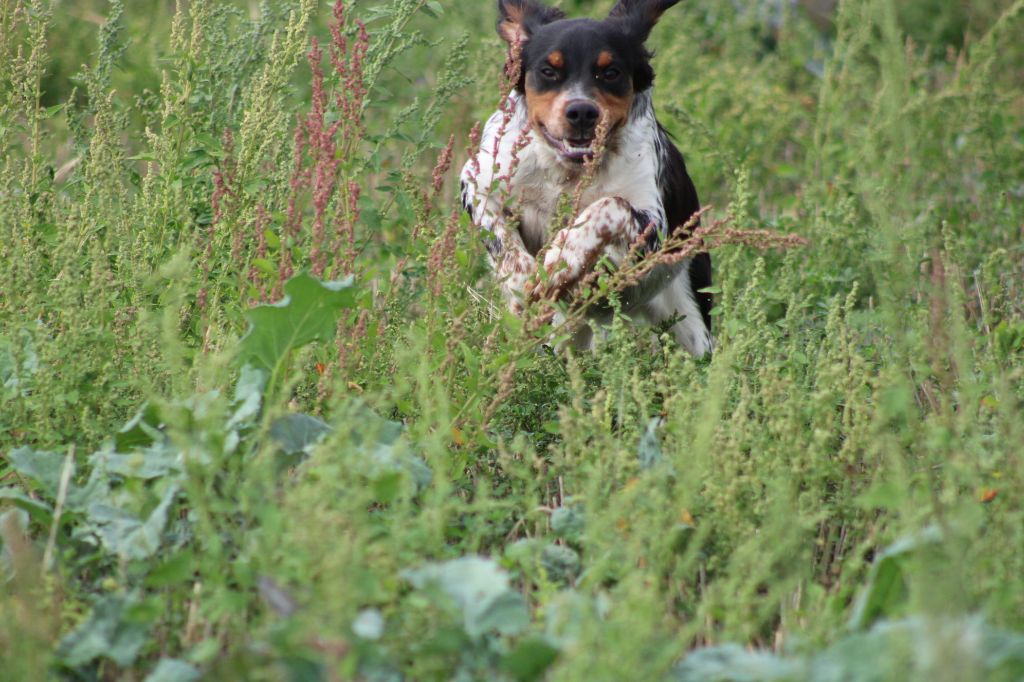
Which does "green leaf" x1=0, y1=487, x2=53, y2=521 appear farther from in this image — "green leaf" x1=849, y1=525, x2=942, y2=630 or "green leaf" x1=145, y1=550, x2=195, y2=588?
"green leaf" x1=849, y1=525, x2=942, y2=630

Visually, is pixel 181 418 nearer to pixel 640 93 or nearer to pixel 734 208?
Answer: pixel 734 208

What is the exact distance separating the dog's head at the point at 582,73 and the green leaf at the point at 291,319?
5.54ft

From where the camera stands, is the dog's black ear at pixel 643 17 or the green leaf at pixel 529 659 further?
the dog's black ear at pixel 643 17

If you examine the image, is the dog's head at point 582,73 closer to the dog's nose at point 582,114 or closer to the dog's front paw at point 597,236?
the dog's nose at point 582,114

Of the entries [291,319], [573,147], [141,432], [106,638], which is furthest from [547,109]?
[106,638]

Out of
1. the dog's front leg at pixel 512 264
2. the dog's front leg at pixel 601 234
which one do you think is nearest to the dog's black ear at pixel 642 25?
the dog's front leg at pixel 601 234

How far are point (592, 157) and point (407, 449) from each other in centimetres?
184

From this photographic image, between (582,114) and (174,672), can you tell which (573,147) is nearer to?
(582,114)

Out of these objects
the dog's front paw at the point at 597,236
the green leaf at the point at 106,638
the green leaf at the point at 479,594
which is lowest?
the dog's front paw at the point at 597,236

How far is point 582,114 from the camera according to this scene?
4.16 m

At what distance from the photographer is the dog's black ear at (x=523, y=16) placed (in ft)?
15.1

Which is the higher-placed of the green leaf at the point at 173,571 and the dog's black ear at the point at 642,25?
the green leaf at the point at 173,571

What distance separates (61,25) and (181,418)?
15.4 feet

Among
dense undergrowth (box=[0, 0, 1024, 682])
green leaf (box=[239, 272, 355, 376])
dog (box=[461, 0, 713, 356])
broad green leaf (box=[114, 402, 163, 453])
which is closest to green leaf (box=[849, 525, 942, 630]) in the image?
dense undergrowth (box=[0, 0, 1024, 682])
